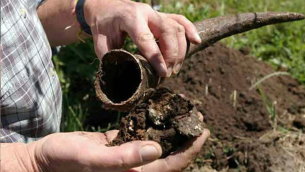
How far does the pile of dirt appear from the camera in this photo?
8.63 feet

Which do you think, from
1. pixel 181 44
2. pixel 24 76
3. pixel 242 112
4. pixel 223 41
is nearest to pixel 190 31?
pixel 181 44

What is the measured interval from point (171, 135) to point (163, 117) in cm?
8

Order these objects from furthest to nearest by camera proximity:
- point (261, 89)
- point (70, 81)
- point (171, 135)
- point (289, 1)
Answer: point (289, 1) < point (70, 81) < point (261, 89) < point (171, 135)

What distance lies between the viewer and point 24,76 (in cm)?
202

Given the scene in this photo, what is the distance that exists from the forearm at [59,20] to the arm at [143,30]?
0.03 metres

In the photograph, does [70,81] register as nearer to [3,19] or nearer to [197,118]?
[3,19]

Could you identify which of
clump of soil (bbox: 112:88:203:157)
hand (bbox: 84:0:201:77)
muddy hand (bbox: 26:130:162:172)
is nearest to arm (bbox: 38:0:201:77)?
hand (bbox: 84:0:201:77)

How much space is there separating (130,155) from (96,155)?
0.11 metres

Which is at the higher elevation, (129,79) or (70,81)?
(129,79)

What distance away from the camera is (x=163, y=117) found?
1802mm

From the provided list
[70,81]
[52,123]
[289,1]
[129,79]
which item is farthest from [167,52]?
[289,1]

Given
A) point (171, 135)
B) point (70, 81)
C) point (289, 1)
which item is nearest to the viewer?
point (171, 135)

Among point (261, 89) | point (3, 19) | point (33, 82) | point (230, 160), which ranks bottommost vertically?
point (230, 160)

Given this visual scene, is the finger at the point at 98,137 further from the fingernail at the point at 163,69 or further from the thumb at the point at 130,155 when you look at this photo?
the fingernail at the point at 163,69
